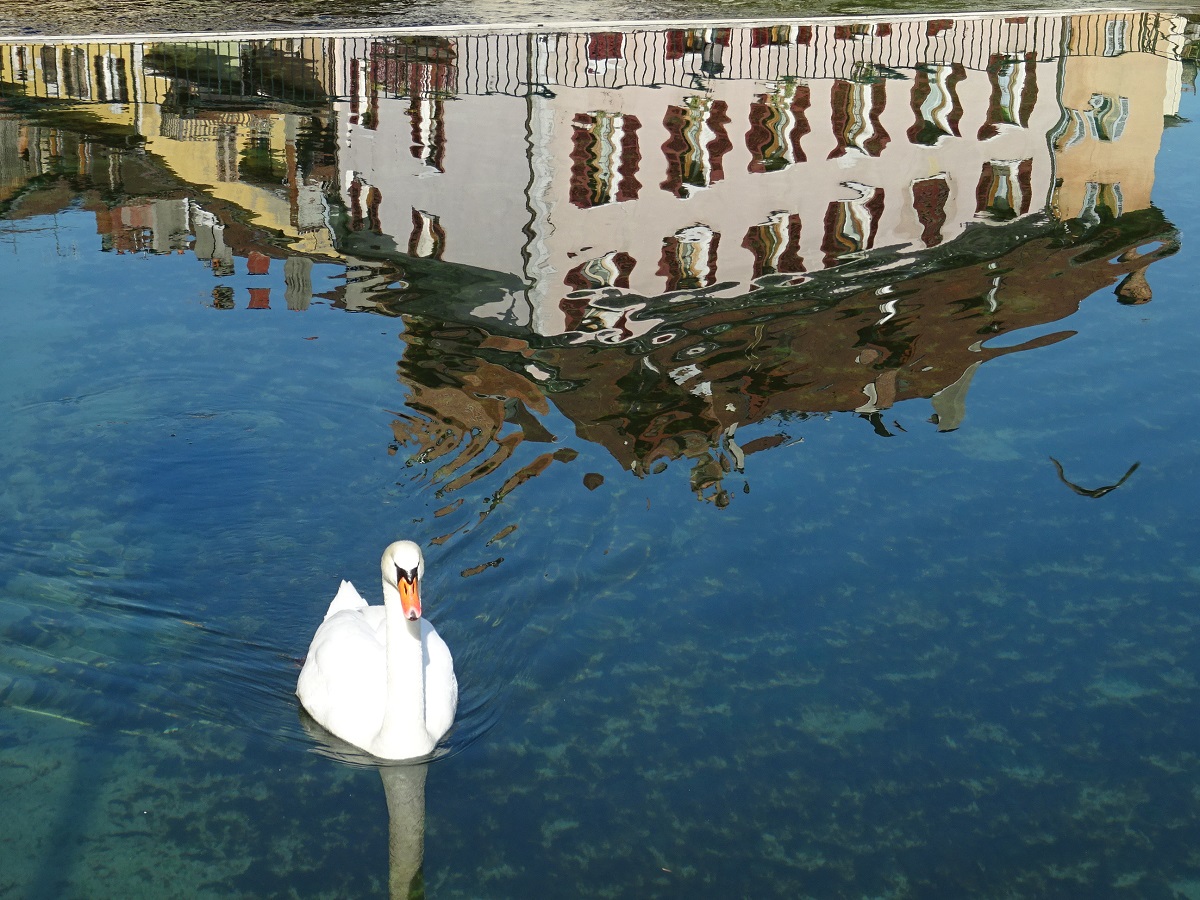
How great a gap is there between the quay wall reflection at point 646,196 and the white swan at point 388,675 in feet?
7.65

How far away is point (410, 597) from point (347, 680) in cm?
76

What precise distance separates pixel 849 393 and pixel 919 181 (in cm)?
639

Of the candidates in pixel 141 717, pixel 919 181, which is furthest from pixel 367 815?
pixel 919 181

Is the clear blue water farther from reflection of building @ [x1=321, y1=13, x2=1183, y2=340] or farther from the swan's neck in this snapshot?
reflection of building @ [x1=321, y1=13, x2=1183, y2=340]

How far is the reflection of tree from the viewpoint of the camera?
33.9 feet

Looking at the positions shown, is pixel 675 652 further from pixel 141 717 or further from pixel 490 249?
pixel 490 249

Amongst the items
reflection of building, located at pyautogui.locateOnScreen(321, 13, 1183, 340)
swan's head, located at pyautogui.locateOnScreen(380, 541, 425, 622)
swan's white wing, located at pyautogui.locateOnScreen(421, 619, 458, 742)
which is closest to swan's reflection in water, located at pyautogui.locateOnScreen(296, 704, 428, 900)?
swan's white wing, located at pyautogui.locateOnScreen(421, 619, 458, 742)

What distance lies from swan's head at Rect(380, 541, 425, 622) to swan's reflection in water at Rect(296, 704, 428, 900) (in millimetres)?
807

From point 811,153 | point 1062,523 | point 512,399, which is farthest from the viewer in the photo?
point 811,153

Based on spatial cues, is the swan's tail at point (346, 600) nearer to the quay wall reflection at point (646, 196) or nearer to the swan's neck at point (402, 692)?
the swan's neck at point (402, 692)

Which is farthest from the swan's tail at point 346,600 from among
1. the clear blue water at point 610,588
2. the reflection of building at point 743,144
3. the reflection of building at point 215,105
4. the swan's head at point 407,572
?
the reflection of building at point 215,105

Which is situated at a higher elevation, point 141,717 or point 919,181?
point 919,181

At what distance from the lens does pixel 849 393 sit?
11.2 meters

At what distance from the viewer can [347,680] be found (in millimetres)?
7191
